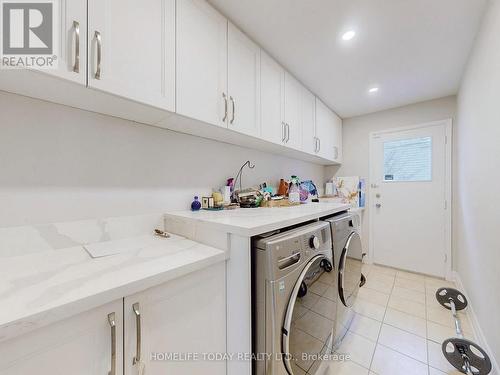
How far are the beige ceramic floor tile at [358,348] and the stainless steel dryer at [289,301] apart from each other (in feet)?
1.49

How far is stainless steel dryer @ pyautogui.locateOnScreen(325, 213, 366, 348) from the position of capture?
1422 mm

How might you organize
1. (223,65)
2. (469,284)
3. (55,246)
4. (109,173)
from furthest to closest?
(469,284)
(223,65)
(109,173)
(55,246)

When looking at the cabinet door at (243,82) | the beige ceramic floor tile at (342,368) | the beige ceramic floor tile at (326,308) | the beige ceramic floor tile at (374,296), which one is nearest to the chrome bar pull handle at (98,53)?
the cabinet door at (243,82)

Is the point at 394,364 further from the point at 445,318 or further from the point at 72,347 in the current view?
the point at 72,347

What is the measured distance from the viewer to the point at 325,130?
2791mm

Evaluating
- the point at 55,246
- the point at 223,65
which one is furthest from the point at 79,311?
the point at 223,65

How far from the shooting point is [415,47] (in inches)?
65.9

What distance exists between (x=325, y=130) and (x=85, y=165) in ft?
8.65

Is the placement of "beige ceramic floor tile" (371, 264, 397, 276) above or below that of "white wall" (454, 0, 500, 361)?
below

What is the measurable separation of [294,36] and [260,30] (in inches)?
10.6

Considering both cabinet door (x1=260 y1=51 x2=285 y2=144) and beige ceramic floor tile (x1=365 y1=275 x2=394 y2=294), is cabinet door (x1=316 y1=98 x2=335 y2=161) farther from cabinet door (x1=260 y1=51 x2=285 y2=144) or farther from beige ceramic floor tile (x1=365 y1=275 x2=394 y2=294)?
beige ceramic floor tile (x1=365 y1=275 x2=394 y2=294)

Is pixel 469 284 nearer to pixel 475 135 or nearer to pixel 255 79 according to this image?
pixel 475 135

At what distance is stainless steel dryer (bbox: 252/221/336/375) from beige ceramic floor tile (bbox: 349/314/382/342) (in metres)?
0.72

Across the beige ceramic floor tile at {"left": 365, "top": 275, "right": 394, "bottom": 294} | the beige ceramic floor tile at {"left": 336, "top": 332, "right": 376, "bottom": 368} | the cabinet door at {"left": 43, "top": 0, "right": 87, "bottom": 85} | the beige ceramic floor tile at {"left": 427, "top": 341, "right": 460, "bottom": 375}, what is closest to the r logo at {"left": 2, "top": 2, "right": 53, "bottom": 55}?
the cabinet door at {"left": 43, "top": 0, "right": 87, "bottom": 85}
